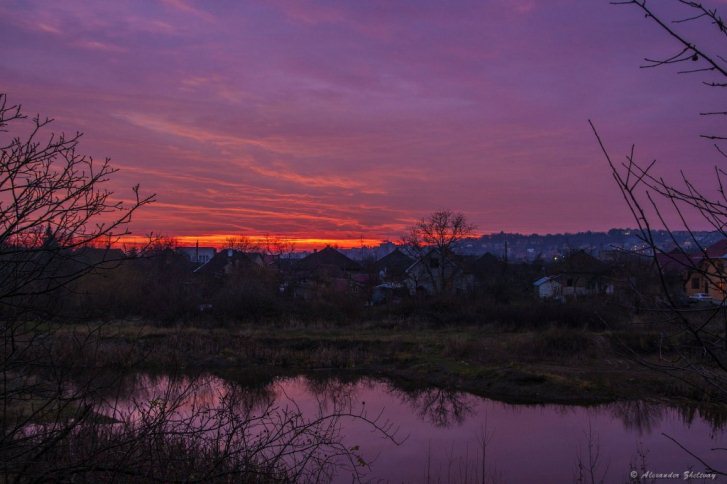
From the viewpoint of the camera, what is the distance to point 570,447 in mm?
15039

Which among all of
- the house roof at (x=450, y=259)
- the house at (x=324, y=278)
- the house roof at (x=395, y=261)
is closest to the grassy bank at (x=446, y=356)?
the house at (x=324, y=278)

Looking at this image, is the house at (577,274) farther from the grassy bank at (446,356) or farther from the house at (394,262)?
the house at (394,262)

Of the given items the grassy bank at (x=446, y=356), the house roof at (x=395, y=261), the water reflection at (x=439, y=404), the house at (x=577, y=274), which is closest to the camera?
the water reflection at (x=439, y=404)

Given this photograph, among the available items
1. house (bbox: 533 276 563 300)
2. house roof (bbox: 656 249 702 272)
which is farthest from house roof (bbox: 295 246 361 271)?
house roof (bbox: 656 249 702 272)

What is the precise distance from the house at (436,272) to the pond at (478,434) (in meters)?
36.7

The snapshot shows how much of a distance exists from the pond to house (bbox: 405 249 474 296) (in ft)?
120

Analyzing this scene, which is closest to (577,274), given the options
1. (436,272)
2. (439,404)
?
(436,272)

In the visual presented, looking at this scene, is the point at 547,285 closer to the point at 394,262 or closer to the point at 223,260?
the point at 394,262

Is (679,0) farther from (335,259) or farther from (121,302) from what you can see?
(335,259)

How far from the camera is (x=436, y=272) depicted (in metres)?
61.2

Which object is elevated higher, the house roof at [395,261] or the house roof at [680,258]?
the house roof at [395,261]

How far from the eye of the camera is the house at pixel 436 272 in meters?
58.8

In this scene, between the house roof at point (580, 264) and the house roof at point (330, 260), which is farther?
the house roof at point (330, 260)

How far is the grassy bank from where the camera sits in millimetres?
21469
